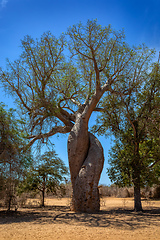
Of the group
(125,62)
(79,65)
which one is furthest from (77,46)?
(125,62)

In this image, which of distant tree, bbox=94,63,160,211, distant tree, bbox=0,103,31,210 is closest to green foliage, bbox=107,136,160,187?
distant tree, bbox=94,63,160,211

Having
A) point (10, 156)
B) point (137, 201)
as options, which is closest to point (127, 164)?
point (137, 201)

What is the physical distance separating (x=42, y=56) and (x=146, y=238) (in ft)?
29.1

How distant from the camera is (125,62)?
1093 centimetres

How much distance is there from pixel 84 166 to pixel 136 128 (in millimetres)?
3052

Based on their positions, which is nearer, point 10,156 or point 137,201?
point 10,156

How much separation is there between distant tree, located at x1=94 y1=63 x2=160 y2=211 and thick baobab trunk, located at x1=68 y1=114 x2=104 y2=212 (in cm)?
112

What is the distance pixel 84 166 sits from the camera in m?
9.17

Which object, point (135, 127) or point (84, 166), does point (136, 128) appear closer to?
point (135, 127)

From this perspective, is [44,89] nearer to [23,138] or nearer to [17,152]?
[23,138]

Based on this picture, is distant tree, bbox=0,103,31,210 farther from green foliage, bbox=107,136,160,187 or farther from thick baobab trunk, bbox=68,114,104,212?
green foliage, bbox=107,136,160,187

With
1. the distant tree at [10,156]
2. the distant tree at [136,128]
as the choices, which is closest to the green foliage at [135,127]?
the distant tree at [136,128]

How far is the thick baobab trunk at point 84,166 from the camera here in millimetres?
8553

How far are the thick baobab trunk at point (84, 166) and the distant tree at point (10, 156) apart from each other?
207cm
